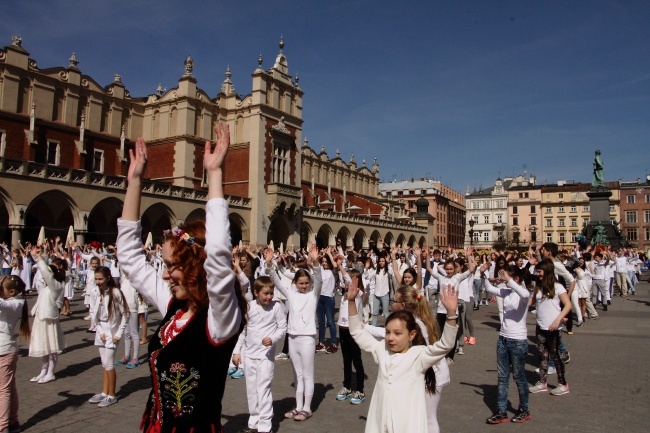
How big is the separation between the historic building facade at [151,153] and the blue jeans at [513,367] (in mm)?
22755

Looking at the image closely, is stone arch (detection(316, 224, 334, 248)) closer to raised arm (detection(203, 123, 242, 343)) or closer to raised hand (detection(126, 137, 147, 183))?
raised hand (detection(126, 137, 147, 183))

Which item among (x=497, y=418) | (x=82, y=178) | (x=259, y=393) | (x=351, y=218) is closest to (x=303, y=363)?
(x=259, y=393)

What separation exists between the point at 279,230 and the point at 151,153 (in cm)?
1143

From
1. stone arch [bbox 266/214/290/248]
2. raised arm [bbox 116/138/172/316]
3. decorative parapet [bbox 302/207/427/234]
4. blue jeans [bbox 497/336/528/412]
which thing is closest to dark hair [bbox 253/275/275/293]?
blue jeans [bbox 497/336/528/412]

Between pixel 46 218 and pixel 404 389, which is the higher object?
pixel 46 218

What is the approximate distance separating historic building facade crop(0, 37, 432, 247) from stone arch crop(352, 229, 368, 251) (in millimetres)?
160

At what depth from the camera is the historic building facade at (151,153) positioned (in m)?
25.8

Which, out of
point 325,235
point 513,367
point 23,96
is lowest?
point 513,367

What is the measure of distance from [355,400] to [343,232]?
128 ft

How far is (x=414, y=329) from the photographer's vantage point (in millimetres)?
3945

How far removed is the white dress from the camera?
3688 millimetres

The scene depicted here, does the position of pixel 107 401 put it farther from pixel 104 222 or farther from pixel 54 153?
pixel 54 153

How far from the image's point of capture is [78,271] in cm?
2184

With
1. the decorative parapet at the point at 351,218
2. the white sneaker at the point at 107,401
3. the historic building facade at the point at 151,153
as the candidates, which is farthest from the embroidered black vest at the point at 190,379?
the decorative parapet at the point at 351,218
